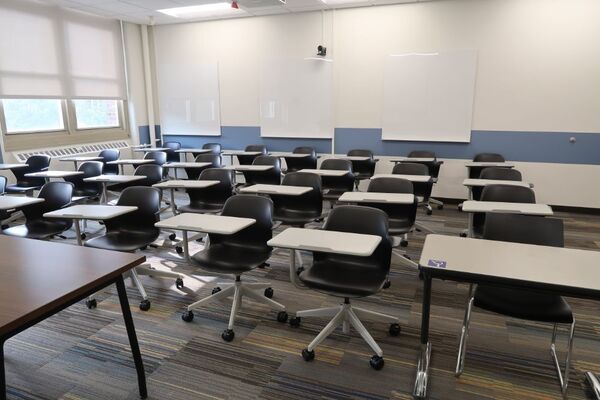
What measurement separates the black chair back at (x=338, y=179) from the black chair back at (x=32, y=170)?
402 centimetres

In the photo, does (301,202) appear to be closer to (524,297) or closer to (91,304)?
(91,304)

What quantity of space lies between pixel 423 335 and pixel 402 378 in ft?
0.98

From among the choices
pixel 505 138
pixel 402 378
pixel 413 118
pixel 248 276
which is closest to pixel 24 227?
pixel 248 276

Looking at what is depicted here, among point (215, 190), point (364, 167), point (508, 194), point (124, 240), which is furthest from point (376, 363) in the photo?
point (364, 167)

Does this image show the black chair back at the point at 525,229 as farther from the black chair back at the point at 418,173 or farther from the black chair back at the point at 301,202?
the black chair back at the point at 418,173

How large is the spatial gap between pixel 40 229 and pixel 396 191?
132 inches

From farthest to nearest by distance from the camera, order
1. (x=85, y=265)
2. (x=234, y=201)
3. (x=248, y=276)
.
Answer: (x=248, y=276), (x=234, y=201), (x=85, y=265)

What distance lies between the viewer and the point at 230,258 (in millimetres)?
2883

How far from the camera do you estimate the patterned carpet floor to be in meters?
2.24

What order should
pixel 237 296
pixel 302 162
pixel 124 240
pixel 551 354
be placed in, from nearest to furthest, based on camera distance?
pixel 551 354, pixel 237 296, pixel 124 240, pixel 302 162

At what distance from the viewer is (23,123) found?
641 centimetres

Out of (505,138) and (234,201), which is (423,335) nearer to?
(234,201)

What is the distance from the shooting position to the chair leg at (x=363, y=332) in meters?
2.46

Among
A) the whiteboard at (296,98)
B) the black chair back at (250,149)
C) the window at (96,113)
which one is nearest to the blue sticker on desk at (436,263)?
the black chair back at (250,149)
